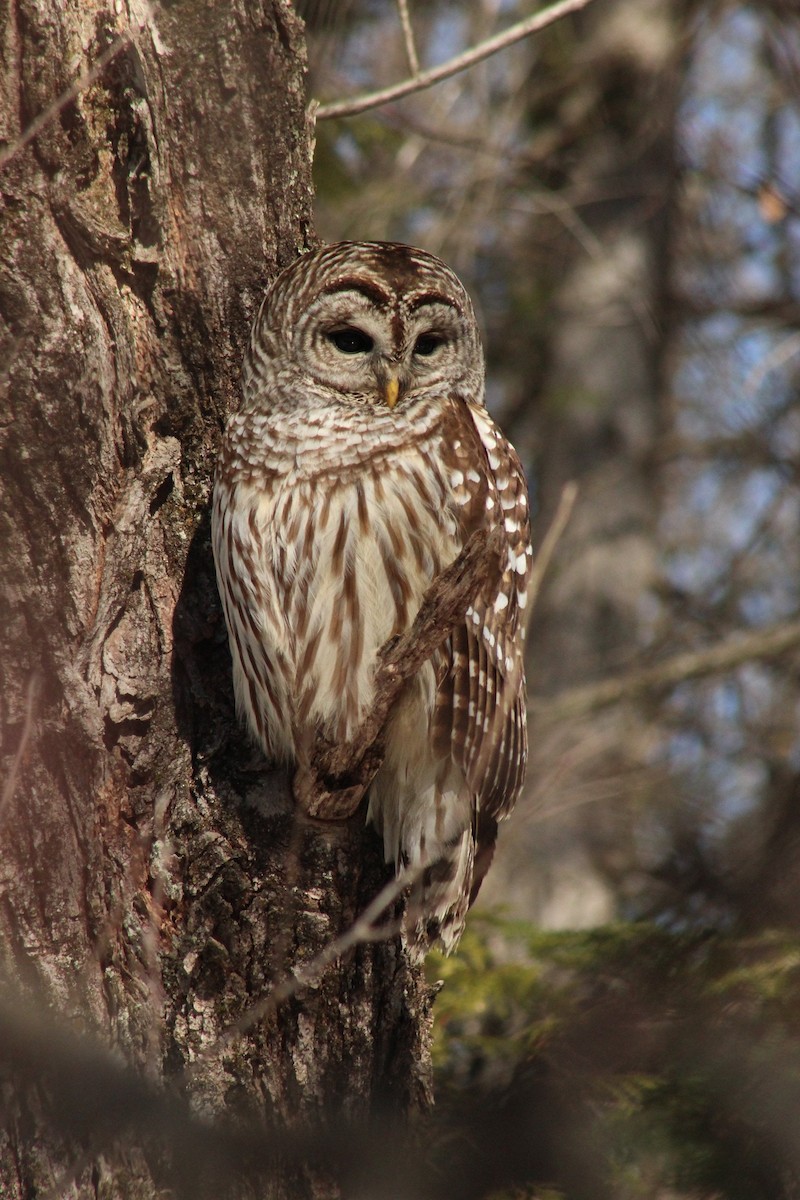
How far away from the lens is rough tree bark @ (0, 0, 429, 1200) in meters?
2.54

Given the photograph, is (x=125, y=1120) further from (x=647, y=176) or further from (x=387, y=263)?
(x=647, y=176)

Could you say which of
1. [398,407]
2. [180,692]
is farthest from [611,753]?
[180,692]

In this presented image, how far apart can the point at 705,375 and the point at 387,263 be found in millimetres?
4982

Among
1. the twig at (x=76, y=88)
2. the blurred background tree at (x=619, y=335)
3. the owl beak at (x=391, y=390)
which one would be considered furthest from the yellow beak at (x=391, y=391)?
the blurred background tree at (x=619, y=335)

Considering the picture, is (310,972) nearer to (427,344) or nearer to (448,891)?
(448,891)

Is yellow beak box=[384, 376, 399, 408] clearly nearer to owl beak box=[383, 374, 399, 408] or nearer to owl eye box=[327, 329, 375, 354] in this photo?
owl beak box=[383, 374, 399, 408]

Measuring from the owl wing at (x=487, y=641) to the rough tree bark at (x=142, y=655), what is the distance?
0.44 m

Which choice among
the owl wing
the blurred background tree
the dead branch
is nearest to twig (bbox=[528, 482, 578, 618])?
the owl wing

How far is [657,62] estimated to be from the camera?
332 inches

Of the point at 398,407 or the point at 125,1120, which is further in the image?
the point at 398,407

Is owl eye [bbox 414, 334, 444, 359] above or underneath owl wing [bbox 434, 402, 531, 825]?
above

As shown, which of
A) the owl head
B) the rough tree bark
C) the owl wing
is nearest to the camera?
the rough tree bark

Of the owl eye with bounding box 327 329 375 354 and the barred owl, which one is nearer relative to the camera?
the barred owl

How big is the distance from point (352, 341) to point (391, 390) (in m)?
0.25
